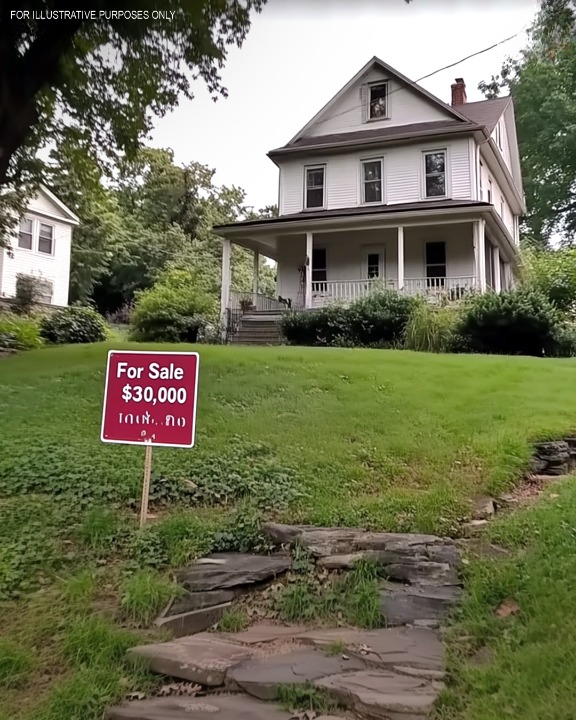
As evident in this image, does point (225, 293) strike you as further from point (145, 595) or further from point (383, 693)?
point (383, 693)

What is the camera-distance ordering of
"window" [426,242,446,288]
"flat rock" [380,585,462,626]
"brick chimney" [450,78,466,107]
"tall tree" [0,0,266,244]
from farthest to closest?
"brick chimney" [450,78,466,107] < "window" [426,242,446,288] < "tall tree" [0,0,266,244] < "flat rock" [380,585,462,626]

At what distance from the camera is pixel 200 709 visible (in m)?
2.79

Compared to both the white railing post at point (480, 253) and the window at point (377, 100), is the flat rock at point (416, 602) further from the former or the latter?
the window at point (377, 100)

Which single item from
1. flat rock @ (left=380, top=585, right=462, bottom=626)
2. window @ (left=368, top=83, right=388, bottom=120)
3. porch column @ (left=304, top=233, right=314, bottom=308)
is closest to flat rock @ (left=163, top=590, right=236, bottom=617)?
flat rock @ (left=380, top=585, right=462, bottom=626)

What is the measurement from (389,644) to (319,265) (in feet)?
60.6

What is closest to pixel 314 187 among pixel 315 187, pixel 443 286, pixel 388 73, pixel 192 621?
pixel 315 187

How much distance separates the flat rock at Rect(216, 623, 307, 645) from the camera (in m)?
3.41

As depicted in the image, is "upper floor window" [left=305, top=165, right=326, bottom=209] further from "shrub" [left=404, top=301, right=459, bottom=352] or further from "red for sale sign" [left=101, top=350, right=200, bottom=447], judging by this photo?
"red for sale sign" [left=101, top=350, right=200, bottom=447]

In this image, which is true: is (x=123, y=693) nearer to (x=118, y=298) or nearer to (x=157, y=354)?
(x=157, y=354)

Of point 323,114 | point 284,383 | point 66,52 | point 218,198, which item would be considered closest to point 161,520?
point 284,383

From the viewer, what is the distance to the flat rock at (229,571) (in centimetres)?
392

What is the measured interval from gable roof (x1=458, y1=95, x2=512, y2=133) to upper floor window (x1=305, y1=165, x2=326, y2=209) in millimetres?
6053

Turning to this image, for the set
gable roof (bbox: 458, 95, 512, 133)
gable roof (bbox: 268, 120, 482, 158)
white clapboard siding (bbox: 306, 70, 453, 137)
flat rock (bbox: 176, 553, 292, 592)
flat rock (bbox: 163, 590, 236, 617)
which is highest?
gable roof (bbox: 458, 95, 512, 133)

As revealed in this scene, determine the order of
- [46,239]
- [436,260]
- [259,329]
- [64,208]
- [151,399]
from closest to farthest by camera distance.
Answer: [151,399] → [259,329] → [436,260] → [46,239] → [64,208]
